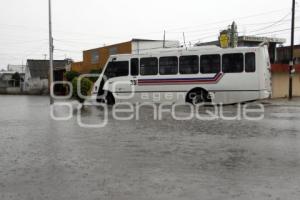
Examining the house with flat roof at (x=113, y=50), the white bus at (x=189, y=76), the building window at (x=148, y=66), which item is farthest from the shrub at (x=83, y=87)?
the house with flat roof at (x=113, y=50)

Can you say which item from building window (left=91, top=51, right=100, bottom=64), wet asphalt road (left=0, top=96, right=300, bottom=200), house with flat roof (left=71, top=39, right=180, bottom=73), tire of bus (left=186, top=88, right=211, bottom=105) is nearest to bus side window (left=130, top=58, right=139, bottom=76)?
tire of bus (left=186, top=88, right=211, bottom=105)

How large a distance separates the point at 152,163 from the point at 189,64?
15.3 m

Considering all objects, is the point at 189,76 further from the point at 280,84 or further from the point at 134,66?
the point at 280,84

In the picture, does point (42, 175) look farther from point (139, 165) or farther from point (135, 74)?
point (135, 74)

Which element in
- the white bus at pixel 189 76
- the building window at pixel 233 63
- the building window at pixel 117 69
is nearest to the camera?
the white bus at pixel 189 76

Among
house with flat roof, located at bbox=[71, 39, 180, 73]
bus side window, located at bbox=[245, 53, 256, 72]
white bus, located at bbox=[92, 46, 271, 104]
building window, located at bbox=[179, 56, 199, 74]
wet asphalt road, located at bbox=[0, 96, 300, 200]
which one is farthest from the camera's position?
house with flat roof, located at bbox=[71, 39, 180, 73]

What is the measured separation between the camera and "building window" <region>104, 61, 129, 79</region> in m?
24.7

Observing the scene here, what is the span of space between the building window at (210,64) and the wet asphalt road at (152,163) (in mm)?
8996

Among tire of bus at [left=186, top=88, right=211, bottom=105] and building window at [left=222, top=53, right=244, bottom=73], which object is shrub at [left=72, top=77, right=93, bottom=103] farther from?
building window at [left=222, top=53, right=244, bottom=73]

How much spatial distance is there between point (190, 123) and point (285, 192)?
8607 millimetres

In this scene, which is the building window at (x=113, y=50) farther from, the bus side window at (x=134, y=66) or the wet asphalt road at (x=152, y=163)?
the wet asphalt road at (x=152, y=163)

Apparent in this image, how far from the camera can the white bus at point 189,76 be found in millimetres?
21562

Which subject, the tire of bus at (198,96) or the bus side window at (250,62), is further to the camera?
the tire of bus at (198,96)

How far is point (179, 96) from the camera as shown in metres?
23.2
